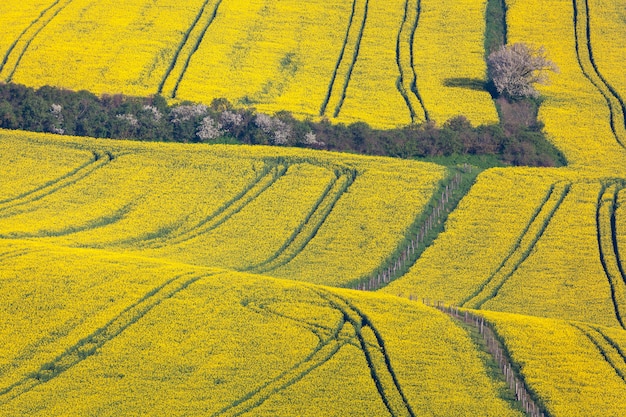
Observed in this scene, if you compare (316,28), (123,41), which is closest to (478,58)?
(316,28)

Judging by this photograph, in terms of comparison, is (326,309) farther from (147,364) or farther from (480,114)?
(480,114)

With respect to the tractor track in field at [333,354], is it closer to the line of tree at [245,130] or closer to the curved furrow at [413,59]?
the line of tree at [245,130]

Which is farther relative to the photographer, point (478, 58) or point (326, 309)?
point (478, 58)

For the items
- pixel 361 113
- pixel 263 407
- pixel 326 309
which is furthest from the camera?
pixel 361 113

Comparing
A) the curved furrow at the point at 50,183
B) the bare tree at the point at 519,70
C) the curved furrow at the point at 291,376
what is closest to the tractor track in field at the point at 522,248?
the curved furrow at the point at 291,376

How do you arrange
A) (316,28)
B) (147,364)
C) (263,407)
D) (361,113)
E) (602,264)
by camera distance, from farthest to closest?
(316,28)
(361,113)
(602,264)
(147,364)
(263,407)

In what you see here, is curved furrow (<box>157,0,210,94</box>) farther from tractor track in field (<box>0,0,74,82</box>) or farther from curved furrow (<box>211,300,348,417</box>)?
curved furrow (<box>211,300,348,417</box>)

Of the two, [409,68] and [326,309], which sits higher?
[409,68]
